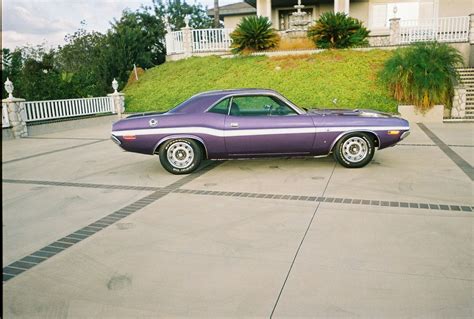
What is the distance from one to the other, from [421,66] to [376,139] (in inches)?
314

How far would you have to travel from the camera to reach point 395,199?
5316 mm

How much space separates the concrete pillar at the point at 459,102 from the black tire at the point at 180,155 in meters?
11.1

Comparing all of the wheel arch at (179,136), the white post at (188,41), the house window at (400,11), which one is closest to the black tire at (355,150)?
the wheel arch at (179,136)

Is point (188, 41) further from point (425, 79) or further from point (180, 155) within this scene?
point (180, 155)

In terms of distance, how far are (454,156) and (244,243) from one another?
6.07m

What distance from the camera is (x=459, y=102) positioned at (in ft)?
45.4

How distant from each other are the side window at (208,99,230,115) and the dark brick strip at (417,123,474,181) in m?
4.24

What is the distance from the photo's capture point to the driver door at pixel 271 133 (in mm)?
6754

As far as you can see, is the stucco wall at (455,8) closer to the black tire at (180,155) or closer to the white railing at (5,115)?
the black tire at (180,155)

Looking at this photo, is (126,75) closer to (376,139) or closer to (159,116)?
(159,116)

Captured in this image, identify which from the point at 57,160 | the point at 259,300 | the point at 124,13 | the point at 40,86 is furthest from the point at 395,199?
the point at 124,13

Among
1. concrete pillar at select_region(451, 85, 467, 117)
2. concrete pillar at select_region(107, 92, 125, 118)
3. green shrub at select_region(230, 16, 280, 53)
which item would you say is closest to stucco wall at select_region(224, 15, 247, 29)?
green shrub at select_region(230, 16, 280, 53)

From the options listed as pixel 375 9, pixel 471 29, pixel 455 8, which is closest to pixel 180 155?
pixel 471 29

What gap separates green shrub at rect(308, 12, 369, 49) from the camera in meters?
18.9
